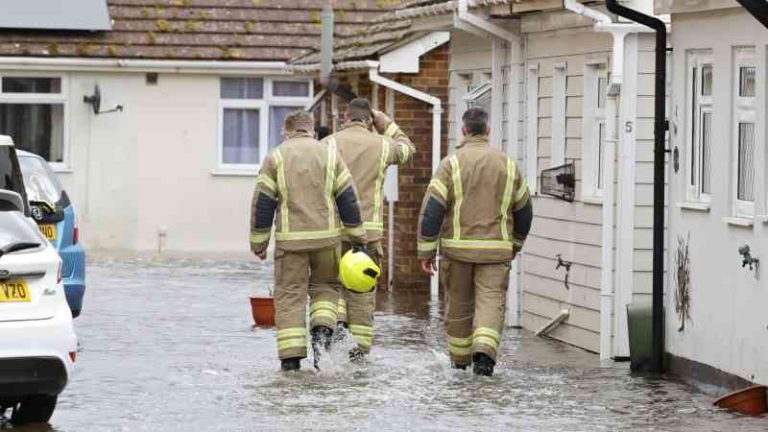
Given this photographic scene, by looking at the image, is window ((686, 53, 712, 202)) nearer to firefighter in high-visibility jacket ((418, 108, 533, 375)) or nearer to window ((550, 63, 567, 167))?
firefighter in high-visibility jacket ((418, 108, 533, 375))

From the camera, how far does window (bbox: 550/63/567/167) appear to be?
17.7m

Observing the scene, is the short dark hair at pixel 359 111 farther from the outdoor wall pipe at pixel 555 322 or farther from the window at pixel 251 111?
the window at pixel 251 111

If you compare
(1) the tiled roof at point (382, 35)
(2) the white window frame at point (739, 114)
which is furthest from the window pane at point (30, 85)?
(2) the white window frame at point (739, 114)

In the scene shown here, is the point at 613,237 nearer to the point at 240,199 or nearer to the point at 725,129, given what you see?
the point at 725,129

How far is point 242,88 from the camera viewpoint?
3291 cm

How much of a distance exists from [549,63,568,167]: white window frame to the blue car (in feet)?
13.8

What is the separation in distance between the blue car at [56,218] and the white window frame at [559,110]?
13.8 feet

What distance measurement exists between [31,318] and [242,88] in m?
22.2

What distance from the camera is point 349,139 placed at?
15.7m

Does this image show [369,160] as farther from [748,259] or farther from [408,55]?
[408,55]

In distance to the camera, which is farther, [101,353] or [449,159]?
[101,353]

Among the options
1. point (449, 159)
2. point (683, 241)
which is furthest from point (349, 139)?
point (683, 241)

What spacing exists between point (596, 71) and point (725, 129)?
3.29m

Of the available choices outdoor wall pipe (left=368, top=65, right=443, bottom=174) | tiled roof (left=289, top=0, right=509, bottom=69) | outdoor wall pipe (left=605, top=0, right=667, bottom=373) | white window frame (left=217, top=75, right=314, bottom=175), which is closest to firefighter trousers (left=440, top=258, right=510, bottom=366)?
outdoor wall pipe (left=605, top=0, right=667, bottom=373)
